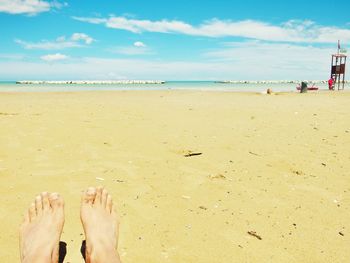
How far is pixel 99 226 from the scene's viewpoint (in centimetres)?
234

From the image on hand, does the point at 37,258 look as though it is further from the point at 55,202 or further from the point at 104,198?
the point at 104,198

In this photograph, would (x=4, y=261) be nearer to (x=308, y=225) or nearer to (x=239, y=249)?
(x=239, y=249)

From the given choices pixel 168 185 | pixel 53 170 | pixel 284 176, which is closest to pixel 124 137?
pixel 53 170

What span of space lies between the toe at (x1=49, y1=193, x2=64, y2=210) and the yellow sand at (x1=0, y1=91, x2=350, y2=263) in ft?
0.39

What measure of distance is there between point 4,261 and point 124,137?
9.69 feet

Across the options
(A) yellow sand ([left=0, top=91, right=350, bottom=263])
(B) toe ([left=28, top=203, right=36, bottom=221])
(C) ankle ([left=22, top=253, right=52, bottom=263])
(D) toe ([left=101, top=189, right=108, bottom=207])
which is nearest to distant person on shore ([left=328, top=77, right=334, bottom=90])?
(A) yellow sand ([left=0, top=91, right=350, bottom=263])

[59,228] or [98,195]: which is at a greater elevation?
[98,195]

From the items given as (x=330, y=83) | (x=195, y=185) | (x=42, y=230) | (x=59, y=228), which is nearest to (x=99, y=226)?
(x=59, y=228)

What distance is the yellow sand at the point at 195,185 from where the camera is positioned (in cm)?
226

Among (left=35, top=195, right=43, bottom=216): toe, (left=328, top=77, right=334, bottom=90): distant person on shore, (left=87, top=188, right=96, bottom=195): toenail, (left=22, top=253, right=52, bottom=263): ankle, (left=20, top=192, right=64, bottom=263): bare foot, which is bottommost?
(left=22, top=253, right=52, bottom=263): ankle

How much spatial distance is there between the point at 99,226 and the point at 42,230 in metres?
0.38

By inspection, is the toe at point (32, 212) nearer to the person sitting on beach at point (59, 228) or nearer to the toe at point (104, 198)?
the person sitting on beach at point (59, 228)

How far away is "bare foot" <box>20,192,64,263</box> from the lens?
6.68 feet

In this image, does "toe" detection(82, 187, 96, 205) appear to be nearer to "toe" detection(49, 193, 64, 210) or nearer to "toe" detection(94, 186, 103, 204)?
"toe" detection(94, 186, 103, 204)
